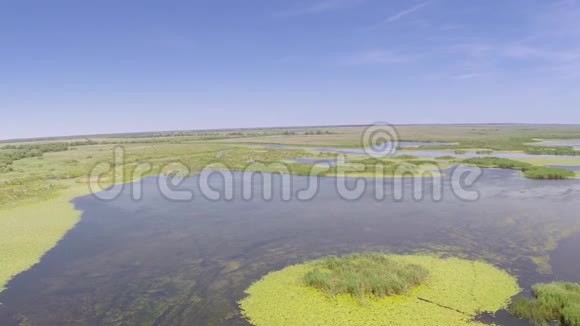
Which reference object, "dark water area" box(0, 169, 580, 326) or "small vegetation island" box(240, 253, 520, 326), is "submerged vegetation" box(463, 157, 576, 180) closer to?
"dark water area" box(0, 169, 580, 326)

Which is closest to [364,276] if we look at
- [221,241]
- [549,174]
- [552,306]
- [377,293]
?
[377,293]

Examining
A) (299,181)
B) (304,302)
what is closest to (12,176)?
(299,181)

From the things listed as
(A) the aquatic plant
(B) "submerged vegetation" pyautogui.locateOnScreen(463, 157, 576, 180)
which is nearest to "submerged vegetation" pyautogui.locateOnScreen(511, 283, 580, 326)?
(A) the aquatic plant

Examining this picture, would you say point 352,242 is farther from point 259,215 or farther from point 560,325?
point 560,325

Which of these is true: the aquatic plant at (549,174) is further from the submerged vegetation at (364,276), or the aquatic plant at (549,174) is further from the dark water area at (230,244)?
the submerged vegetation at (364,276)

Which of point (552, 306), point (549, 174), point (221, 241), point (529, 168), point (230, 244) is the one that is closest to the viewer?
point (552, 306)

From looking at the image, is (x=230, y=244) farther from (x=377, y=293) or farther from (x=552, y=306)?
(x=552, y=306)
